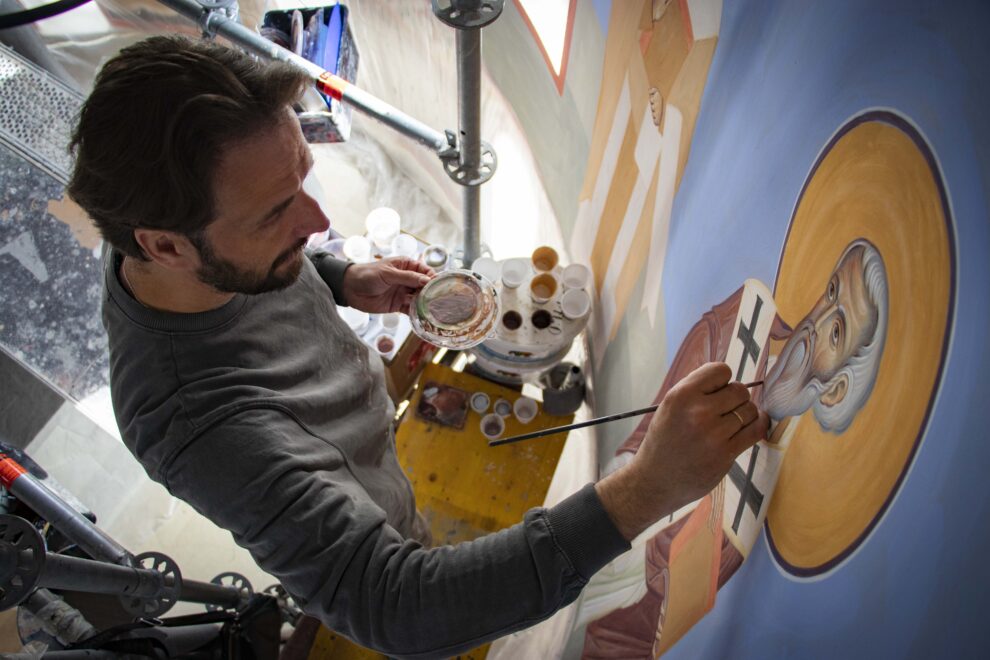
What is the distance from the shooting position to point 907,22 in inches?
24.2

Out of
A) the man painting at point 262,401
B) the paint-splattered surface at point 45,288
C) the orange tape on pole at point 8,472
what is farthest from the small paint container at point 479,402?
the paint-splattered surface at point 45,288

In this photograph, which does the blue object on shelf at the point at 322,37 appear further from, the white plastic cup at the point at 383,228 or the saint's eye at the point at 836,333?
the saint's eye at the point at 836,333

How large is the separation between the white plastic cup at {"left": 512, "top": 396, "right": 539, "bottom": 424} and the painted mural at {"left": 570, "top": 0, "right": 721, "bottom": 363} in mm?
329

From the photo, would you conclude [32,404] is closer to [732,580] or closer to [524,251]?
[524,251]

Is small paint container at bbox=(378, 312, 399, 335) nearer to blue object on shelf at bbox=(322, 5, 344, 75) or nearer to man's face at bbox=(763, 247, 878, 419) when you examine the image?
blue object on shelf at bbox=(322, 5, 344, 75)

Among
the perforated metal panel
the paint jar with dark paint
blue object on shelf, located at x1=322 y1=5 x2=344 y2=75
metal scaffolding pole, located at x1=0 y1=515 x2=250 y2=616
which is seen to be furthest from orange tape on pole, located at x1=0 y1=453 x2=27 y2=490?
the perforated metal panel

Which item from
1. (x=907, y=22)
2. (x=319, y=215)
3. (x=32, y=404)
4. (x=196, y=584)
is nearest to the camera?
(x=907, y=22)

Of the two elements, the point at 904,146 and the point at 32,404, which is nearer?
the point at 904,146

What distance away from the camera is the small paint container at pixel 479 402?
222 cm

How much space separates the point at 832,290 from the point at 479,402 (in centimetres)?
157

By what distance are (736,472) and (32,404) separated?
328cm

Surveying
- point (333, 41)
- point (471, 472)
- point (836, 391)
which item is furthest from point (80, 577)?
point (333, 41)

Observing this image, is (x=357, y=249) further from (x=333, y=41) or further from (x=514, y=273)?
(x=514, y=273)

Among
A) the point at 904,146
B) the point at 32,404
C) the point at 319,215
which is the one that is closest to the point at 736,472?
the point at 904,146
